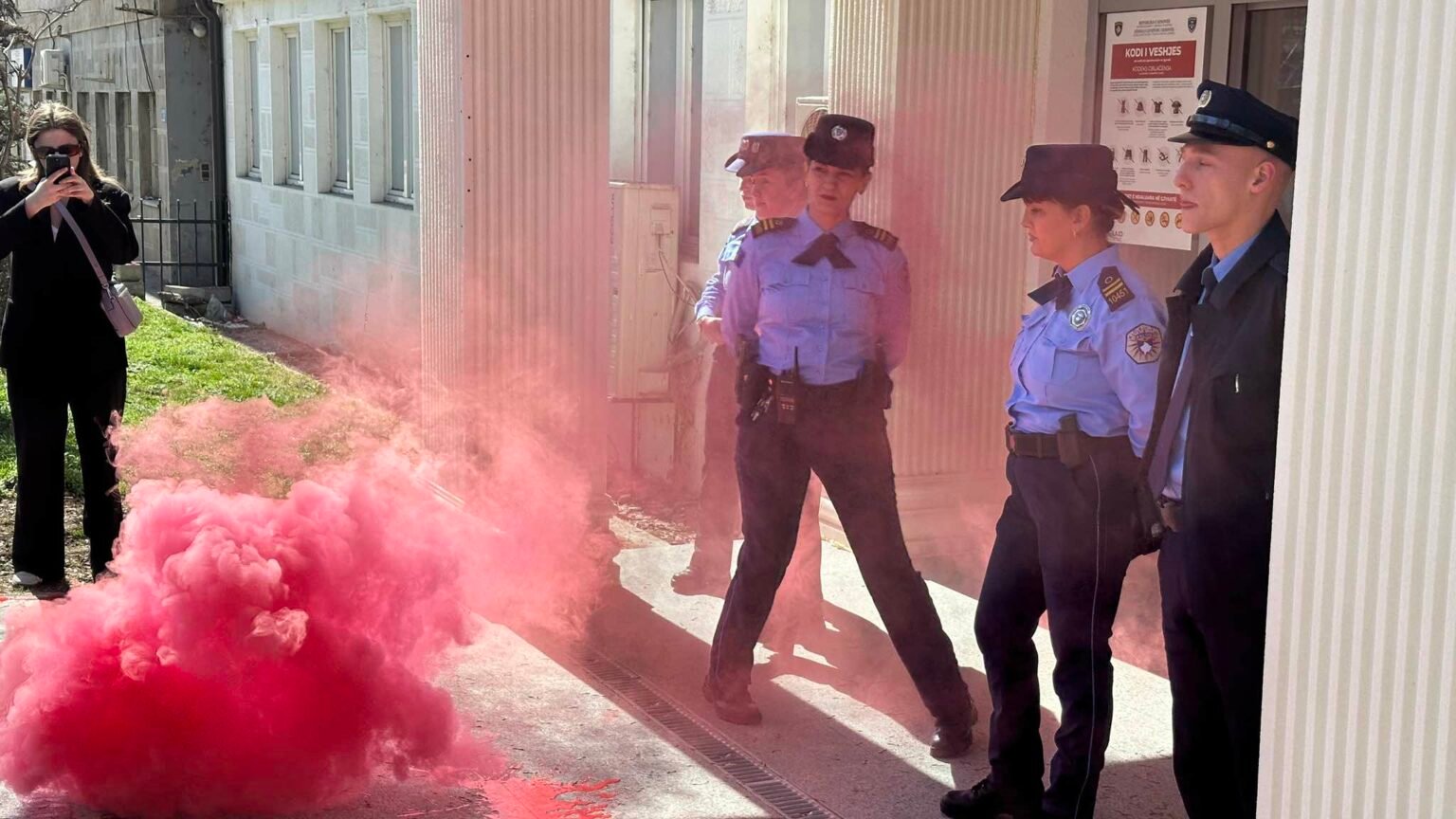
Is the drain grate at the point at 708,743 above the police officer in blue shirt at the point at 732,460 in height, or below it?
below

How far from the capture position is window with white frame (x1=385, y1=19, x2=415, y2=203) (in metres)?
13.1

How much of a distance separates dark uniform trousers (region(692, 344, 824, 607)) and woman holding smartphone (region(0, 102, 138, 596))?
2.51 metres

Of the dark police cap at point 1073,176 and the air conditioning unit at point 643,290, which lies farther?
the air conditioning unit at point 643,290

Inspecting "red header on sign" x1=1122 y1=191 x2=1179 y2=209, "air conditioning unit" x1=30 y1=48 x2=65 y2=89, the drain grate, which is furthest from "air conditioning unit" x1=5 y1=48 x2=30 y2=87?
"red header on sign" x1=1122 y1=191 x2=1179 y2=209

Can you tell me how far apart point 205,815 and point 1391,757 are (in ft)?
10.5

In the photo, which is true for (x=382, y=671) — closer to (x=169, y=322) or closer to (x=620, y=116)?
(x=620, y=116)

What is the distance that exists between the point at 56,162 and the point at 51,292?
0.53 m

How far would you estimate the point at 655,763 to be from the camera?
16.9ft

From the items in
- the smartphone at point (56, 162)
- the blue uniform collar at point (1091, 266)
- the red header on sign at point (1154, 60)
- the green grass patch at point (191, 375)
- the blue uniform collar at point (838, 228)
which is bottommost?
the green grass patch at point (191, 375)

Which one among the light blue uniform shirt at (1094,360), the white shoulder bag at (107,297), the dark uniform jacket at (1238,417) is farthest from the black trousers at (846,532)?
the white shoulder bag at (107,297)

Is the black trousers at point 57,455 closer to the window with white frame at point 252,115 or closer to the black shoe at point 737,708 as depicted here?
the black shoe at point 737,708

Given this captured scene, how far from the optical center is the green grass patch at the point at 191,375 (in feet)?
38.3

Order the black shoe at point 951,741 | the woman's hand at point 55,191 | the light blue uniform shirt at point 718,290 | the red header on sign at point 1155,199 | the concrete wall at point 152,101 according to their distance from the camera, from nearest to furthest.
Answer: the black shoe at point 951,741 < the light blue uniform shirt at point 718,290 < the woman's hand at point 55,191 < the red header on sign at point 1155,199 < the concrete wall at point 152,101

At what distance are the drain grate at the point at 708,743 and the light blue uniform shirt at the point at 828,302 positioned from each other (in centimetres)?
126
